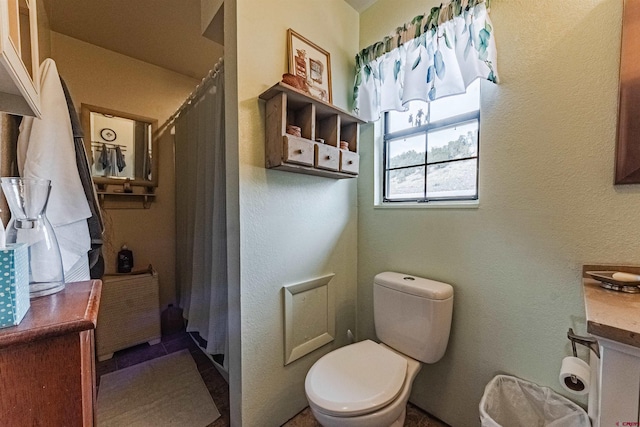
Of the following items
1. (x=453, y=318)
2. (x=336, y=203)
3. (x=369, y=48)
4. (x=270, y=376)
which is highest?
(x=369, y=48)

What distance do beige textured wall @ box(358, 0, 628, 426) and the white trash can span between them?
0.05 meters

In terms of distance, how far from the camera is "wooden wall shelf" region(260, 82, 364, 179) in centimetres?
115

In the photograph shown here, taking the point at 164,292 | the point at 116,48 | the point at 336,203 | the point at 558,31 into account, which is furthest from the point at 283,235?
the point at 116,48

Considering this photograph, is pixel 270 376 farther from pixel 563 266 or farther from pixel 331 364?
pixel 563 266

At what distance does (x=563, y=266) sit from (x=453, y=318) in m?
0.52

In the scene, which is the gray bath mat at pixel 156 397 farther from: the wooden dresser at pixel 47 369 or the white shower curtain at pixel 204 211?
the wooden dresser at pixel 47 369

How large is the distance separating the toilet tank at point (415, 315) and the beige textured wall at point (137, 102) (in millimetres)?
2014

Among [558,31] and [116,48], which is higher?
[116,48]

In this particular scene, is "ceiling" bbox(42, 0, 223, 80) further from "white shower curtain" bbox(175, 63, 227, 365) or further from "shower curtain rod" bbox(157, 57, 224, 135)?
"white shower curtain" bbox(175, 63, 227, 365)

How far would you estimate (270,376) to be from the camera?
126 centimetres

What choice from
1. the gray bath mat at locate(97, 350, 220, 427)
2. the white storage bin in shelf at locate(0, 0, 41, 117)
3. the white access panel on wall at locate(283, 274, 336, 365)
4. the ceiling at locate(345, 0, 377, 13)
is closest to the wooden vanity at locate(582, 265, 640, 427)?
the white access panel on wall at locate(283, 274, 336, 365)

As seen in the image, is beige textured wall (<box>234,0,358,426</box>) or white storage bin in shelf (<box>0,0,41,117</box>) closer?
white storage bin in shelf (<box>0,0,41,117</box>)

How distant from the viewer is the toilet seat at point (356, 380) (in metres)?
0.92

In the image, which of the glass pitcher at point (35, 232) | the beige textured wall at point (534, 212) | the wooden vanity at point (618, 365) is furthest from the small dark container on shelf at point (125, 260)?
the wooden vanity at point (618, 365)
